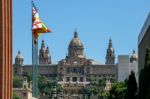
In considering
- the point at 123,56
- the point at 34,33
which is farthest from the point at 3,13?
the point at 123,56

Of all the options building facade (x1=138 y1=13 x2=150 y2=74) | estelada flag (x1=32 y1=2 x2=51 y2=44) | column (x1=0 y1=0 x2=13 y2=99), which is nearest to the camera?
column (x1=0 y1=0 x2=13 y2=99)

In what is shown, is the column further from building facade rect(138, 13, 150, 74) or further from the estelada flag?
building facade rect(138, 13, 150, 74)

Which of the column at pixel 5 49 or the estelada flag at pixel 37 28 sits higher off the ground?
the estelada flag at pixel 37 28

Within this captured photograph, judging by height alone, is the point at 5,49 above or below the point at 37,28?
below

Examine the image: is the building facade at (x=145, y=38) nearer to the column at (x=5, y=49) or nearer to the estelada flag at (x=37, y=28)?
the estelada flag at (x=37, y=28)

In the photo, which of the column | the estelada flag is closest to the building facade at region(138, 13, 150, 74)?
the estelada flag

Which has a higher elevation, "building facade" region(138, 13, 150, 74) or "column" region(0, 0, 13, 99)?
"building facade" region(138, 13, 150, 74)

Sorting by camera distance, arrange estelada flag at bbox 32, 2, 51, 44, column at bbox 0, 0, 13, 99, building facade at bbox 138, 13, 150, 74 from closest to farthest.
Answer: column at bbox 0, 0, 13, 99 → estelada flag at bbox 32, 2, 51, 44 → building facade at bbox 138, 13, 150, 74

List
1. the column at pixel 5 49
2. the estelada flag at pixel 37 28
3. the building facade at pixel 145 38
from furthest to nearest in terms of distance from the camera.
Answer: the building facade at pixel 145 38 < the estelada flag at pixel 37 28 < the column at pixel 5 49

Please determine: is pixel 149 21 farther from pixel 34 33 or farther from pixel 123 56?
pixel 123 56

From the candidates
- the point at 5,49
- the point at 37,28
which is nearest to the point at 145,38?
the point at 37,28

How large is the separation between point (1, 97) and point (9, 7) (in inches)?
145

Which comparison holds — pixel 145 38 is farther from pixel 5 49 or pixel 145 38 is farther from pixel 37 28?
pixel 5 49

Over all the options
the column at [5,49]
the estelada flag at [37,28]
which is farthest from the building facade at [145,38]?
the column at [5,49]
